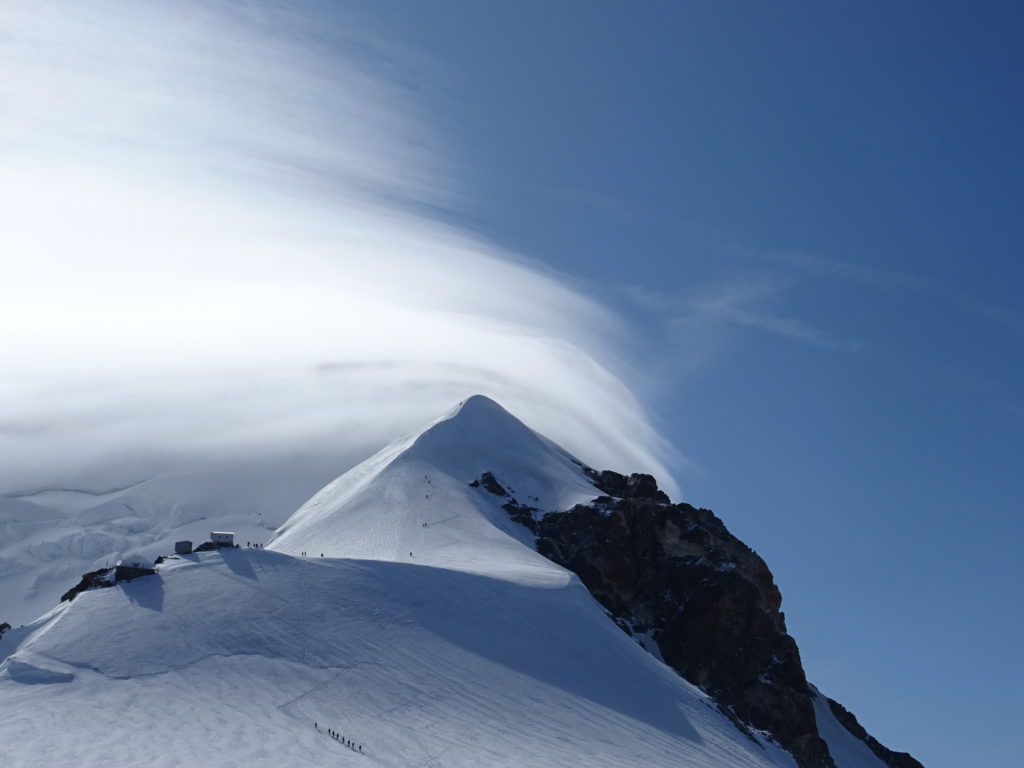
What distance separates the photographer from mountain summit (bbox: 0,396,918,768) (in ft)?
→ 190

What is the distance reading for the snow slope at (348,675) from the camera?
55.8 metres

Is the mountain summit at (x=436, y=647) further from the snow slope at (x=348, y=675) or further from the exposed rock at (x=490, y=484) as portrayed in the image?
the exposed rock at (x=490, y=484)

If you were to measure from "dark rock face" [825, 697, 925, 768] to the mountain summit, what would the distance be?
10.4 meters

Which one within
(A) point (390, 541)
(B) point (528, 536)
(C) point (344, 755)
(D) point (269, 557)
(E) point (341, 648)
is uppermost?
(B) point (528, 536)

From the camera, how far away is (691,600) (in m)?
119

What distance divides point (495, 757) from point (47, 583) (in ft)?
389

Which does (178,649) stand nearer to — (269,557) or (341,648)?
(341,648)

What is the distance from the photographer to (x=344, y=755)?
55.2m

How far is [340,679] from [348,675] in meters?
0.89

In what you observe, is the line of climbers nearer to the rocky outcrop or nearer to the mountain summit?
the mountain summit

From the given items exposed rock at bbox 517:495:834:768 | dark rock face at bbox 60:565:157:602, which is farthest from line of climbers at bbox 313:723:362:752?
exposed rock at bbox 517:495:834:768

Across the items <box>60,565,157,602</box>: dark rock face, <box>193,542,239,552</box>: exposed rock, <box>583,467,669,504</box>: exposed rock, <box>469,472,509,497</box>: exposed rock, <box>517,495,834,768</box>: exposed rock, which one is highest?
<box>583,467,669,504</box>: exposed rock

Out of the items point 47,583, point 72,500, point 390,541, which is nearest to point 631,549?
point 390,541

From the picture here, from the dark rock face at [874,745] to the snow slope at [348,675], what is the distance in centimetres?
5541
